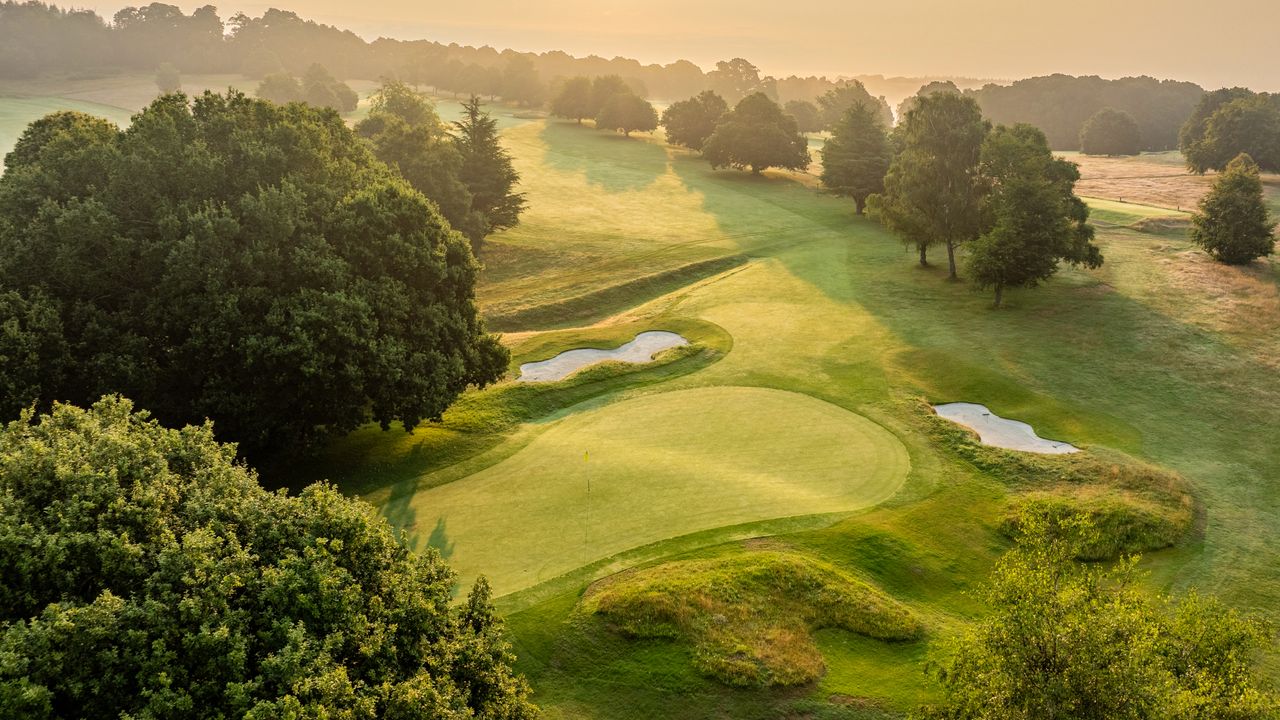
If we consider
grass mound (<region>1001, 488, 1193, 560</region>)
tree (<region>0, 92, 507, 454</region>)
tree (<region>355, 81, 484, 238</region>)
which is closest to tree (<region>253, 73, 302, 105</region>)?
tree (<region>355, 81, 484, 238</region>)

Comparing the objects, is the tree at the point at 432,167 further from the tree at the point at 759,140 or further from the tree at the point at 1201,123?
the tree at the point at 1201,123

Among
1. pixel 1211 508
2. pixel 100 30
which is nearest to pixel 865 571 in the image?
pixel 1211 508

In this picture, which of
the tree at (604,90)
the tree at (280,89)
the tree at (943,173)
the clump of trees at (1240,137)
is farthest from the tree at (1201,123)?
the tree at (280,89)

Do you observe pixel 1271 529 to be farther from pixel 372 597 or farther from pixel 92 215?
pixel 92 215

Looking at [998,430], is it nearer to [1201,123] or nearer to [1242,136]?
[1242,136]

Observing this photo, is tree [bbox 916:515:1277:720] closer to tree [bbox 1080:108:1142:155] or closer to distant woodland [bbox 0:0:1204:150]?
tree [bbox 1080:108:1142:155]
